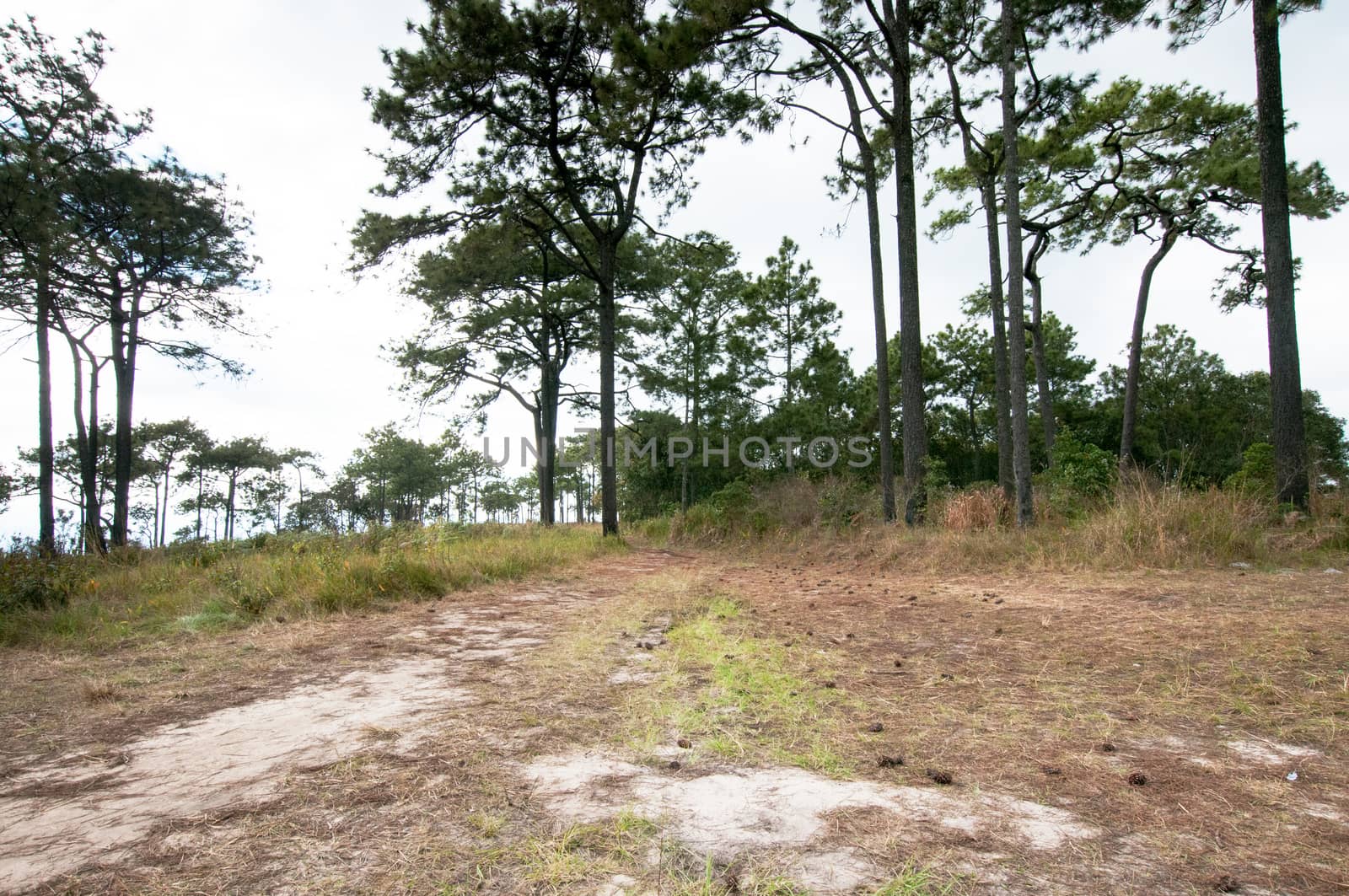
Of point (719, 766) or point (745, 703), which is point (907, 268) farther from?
point (719, 766)

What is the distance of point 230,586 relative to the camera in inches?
214

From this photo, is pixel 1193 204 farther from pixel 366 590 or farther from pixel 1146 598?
pixel 366 590

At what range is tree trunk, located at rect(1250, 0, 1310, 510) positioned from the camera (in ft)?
24.1

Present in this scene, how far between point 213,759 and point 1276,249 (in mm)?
10957

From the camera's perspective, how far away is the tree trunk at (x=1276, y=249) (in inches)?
289

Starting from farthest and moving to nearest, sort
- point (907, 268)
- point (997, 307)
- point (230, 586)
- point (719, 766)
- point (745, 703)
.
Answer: point (997, 307), point (907, 268), point (230, 586), point (745, 703), point (719, 766)

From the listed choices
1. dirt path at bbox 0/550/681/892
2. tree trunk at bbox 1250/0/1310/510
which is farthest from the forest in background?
dirt path at bbox 0/550/681/892

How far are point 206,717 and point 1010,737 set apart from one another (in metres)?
2.97

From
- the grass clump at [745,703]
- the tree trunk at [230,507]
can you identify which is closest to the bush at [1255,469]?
the grass clump at [745,703]

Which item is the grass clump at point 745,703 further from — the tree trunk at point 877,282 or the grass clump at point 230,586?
the tree trunk at point 877,282

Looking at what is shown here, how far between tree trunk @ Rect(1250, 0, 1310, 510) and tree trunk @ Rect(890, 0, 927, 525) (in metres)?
4.06

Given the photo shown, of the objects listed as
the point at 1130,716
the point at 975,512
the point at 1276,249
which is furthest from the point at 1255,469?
the point at 1130,716

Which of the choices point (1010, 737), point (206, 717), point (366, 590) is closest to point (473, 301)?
point (366, 590)

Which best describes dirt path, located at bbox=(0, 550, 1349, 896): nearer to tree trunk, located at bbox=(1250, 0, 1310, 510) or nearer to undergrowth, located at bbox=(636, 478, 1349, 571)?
undergrowth, located at bbox=(636, 478, 1349, 571)
